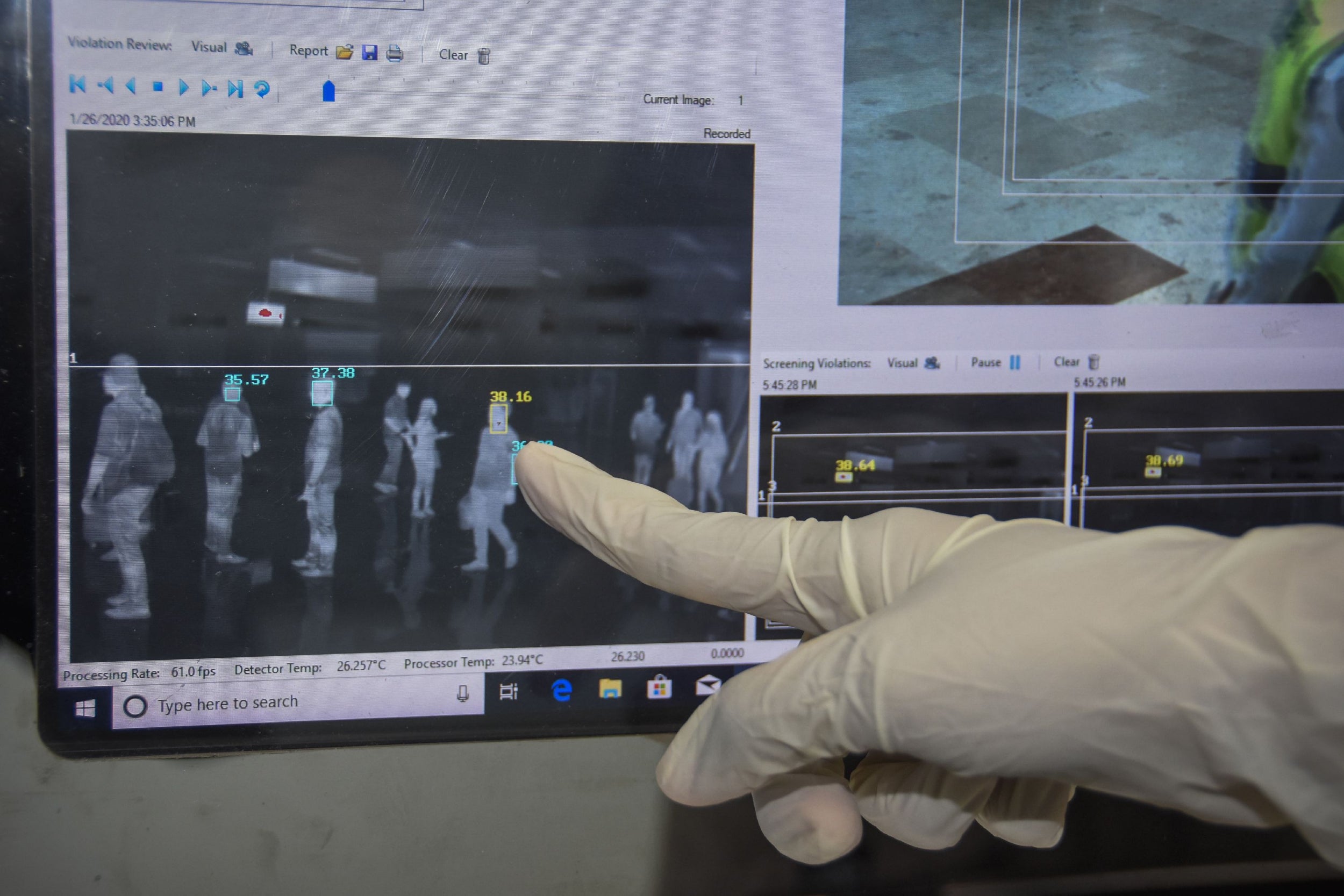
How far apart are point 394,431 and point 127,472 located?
215 mm

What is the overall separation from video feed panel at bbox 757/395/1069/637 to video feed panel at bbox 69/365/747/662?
0.04m

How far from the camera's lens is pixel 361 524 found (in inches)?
27.8

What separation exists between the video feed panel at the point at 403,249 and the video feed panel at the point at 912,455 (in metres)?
0.11

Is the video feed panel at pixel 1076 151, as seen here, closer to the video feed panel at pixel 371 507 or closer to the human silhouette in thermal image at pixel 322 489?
the video feed panel at pixel 371 507

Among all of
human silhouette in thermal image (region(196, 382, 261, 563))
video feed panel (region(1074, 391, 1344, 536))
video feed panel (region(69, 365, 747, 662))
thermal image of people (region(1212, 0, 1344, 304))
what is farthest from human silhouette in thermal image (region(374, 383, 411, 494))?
thermal image of people (region(1212, 0, 1344, 304))

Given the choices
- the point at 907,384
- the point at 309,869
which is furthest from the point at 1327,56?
the point at 309,869

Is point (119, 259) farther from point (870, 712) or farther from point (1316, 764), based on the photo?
point (1316, 764)

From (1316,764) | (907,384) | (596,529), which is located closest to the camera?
(1316,764)

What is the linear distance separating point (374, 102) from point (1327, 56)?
858 mm

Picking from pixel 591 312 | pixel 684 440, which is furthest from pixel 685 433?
pixel 591 312

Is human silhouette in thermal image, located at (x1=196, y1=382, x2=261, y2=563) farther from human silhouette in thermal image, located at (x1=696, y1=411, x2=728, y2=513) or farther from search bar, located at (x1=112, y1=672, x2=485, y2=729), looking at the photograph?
human silhouette in thermal image, located at (x1=696, y1=411, x2=728, y2=513)

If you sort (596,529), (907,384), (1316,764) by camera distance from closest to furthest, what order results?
1. (1316,764)
2. (596,529)
3. (907,384)

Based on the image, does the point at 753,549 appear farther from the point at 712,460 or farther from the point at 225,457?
the point at 225,457

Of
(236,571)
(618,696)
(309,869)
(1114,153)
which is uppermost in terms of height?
(1114,153)
